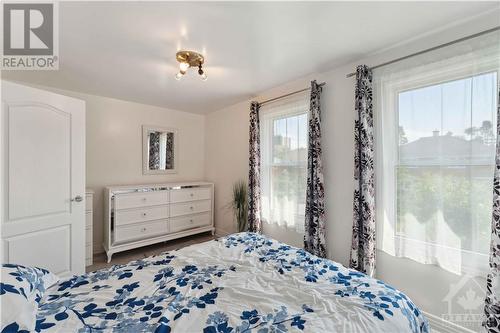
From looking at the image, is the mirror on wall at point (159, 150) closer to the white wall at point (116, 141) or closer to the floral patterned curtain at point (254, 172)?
the white wall at point (116, 141)

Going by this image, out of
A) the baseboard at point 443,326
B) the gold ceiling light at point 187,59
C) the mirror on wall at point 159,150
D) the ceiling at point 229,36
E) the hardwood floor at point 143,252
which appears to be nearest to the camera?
the ceiling at point 229,36

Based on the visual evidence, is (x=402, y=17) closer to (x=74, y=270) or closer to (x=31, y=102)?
(x=31, y=102)

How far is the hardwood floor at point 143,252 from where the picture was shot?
2.99 m

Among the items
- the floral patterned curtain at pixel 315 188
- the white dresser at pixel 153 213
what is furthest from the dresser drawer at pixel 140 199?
the floral patterned curtain at pixel 315 188

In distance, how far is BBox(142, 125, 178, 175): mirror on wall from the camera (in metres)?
3.81

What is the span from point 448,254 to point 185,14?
260cm

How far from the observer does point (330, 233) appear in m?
2.50

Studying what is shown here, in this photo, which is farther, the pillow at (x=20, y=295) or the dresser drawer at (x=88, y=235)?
the dresser drawer at (x=88, y=235)

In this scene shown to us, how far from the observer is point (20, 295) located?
0.95 meters

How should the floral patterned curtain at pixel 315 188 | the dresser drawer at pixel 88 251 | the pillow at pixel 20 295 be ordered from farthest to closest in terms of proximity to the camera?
1. the dresser drawer at pixel 88 251
2. the floral patterned curtain at pixel 315 188
3. the pillow at pixel 20 295

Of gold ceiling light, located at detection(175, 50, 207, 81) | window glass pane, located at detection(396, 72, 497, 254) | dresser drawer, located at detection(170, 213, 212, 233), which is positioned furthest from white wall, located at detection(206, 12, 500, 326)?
gold ceiling light, located at detection(175, 50, 207, 81)

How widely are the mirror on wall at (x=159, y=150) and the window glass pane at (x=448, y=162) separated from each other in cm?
345

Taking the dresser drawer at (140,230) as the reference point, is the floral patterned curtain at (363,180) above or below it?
above

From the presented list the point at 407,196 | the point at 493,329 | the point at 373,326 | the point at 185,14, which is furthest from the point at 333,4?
the point at 493,329
